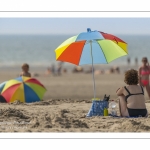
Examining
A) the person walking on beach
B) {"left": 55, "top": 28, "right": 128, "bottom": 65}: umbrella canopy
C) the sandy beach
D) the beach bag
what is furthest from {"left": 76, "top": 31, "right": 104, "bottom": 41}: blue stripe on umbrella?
the person walking on beach

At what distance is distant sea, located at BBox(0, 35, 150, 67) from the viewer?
46750mm

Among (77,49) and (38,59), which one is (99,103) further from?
(38,59)

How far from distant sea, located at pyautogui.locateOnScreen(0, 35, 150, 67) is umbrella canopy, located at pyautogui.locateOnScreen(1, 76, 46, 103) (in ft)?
92.2

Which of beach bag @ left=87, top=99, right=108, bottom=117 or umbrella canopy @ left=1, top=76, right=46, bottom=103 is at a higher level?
umbrella canopy @ left=1, top=76, right=46, bottom=103

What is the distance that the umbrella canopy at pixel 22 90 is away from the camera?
10828 millimetres

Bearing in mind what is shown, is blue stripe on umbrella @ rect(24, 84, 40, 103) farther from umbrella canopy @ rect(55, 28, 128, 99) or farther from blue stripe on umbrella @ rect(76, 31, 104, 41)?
blue stripe on umbrella @ rect(76, 31, 104, 41)

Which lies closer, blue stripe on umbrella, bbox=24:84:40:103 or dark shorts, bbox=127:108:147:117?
dark shorts, bbox=127:108:147:117

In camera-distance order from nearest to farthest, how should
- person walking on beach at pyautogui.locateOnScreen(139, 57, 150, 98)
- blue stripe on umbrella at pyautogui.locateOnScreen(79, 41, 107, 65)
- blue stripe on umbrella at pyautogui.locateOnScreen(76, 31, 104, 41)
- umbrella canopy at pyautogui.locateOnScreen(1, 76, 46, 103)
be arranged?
A: 1. blue stripe on umbrella at pyautogui.locateOnScreen(76, 31, 104, 41)
2. blue stripe on umbrella at pyautogui.locateOnScreen(79, 41, 107, 65)
3. umbrella canopy at pyautogui.locateOnScreen(1, 76, 46, 103)
4. person walking on beach at pyautogui.locateOnScreen(139, 57, 150, 98)

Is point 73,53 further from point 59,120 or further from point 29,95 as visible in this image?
point 29,95

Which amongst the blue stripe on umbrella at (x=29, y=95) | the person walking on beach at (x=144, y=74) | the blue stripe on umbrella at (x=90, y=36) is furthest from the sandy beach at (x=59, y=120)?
the person walking on beach at (x=144, y=74)

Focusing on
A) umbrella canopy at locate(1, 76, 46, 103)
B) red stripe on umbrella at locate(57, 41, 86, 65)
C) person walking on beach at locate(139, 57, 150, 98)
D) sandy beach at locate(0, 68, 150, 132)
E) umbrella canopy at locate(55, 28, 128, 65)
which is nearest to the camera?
sandy beach at locate(0, 68, 150, 132)

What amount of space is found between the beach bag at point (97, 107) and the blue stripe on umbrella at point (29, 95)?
8.33 feet
